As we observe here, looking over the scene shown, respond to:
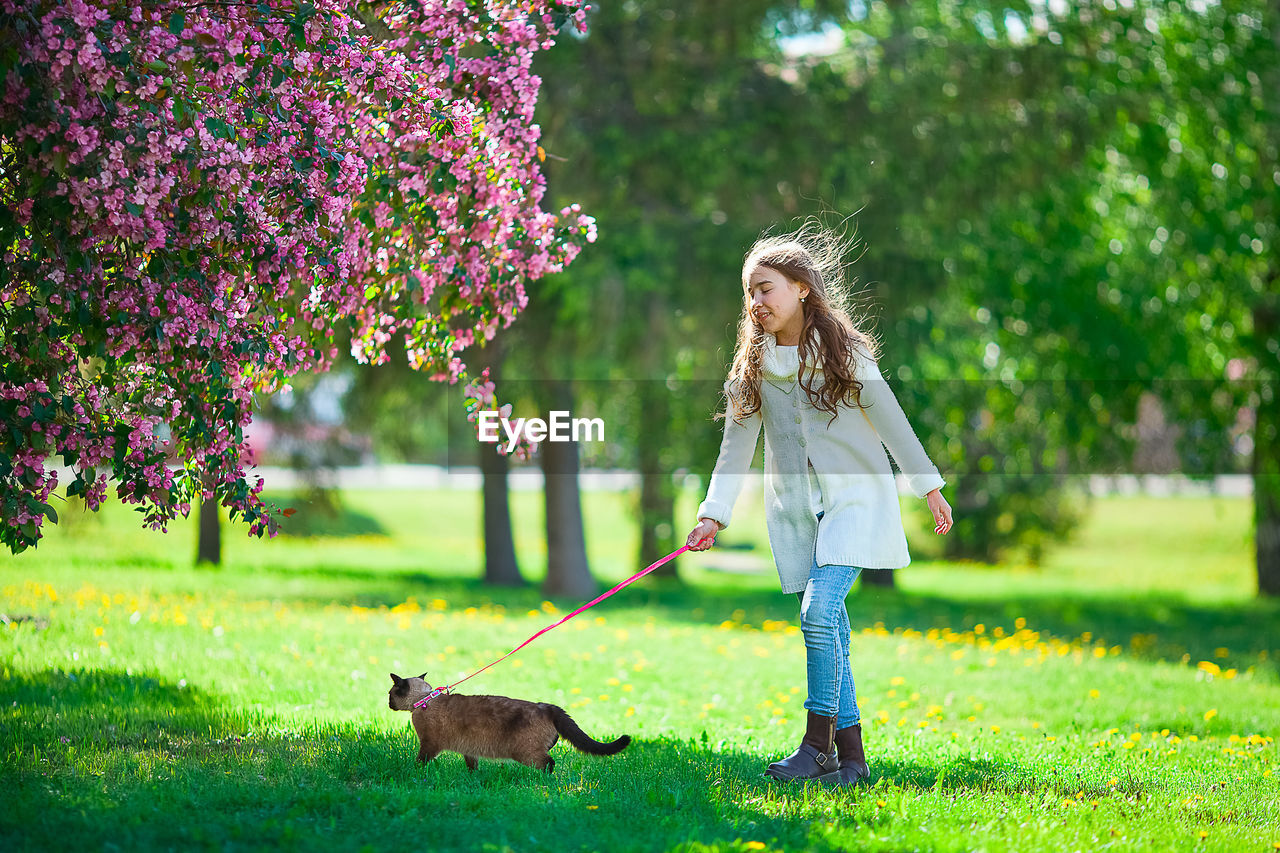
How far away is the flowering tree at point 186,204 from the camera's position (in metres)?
4.15

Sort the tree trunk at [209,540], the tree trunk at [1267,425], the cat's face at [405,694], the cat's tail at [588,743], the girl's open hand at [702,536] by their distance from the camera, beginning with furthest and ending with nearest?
1. the tree trunk at [209,540]
2. the tree trunk at [1267,425]
3. the cat's face at [405,694]
4. the girl's open hand at [702,536]
5. the cat's tail at [588,743]

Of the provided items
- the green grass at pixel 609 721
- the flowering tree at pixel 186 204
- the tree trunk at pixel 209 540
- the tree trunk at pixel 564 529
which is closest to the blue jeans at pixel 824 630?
the green grass at pixel 609 721

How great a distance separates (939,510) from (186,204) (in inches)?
128

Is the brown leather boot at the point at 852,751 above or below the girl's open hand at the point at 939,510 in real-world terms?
below

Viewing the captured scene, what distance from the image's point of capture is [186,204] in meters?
4.54

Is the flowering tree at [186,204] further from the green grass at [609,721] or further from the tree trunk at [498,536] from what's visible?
the tree trunk at [498,536]

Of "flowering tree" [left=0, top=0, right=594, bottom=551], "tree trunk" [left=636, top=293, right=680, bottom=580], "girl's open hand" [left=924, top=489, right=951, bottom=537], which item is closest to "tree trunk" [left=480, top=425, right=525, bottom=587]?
"tree trunk" [left=636, top=293, right=680, bottom=580]

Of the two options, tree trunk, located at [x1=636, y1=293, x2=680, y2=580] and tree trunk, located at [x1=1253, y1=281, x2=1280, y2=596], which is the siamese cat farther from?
tree trunk, located at [x1=1253, y1=281, x2=1280, y2=596]

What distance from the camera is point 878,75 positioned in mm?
13195

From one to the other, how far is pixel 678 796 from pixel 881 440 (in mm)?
1722

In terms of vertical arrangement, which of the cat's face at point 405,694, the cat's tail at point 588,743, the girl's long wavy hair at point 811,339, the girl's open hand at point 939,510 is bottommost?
the cat's tail at point 588,743

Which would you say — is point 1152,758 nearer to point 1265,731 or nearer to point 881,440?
point 1265,731

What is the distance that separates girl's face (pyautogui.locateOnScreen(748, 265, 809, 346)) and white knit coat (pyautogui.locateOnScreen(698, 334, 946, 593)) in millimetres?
97

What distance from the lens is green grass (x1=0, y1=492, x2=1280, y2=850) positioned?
4.25m
